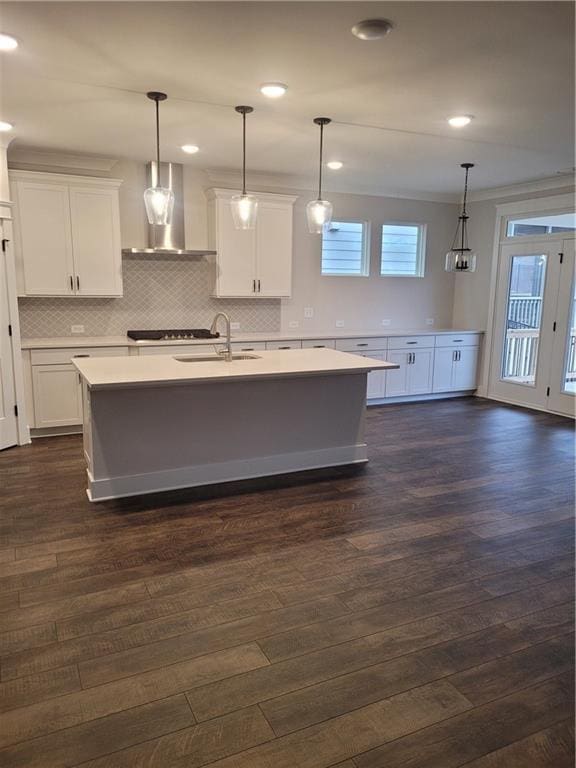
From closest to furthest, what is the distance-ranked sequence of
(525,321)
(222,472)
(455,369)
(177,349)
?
(222,472)
(177,349)
(525,321)
(455,369)

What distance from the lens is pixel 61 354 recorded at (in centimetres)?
495

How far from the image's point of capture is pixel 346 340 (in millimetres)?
6277

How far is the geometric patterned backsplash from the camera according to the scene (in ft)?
17.5

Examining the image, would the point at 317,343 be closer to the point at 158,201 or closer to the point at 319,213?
the point at 319,213

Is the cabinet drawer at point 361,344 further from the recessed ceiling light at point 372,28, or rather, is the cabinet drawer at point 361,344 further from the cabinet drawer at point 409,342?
the recessed ceiling light at point 372,28

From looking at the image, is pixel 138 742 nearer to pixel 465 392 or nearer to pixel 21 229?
pixel 21 229

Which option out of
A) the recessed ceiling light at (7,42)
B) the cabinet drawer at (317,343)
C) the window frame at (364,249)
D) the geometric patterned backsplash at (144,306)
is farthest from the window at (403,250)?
the recessed ceiling light at (7,42)

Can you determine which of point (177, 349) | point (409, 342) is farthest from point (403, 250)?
point (177, 349)

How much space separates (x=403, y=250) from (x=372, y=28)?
4.90 m

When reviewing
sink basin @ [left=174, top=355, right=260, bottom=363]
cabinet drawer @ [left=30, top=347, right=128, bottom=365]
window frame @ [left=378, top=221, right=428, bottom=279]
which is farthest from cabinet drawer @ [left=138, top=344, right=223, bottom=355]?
window frame @ [left=378, top=221, right=428, bottom=279]

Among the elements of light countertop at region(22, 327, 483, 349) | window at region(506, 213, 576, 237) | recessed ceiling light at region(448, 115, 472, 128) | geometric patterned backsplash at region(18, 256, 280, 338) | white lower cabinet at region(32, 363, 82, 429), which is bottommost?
white lower cabinet at region(32, 363, 82, 429)

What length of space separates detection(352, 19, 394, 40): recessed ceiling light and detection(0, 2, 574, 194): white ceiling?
0.05 metres

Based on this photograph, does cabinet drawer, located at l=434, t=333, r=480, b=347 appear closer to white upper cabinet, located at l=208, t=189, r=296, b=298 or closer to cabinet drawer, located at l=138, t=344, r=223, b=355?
white upper cabinet, located at l=208, t=189, r=296, b=298

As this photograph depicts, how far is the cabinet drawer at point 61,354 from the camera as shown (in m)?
4.86
